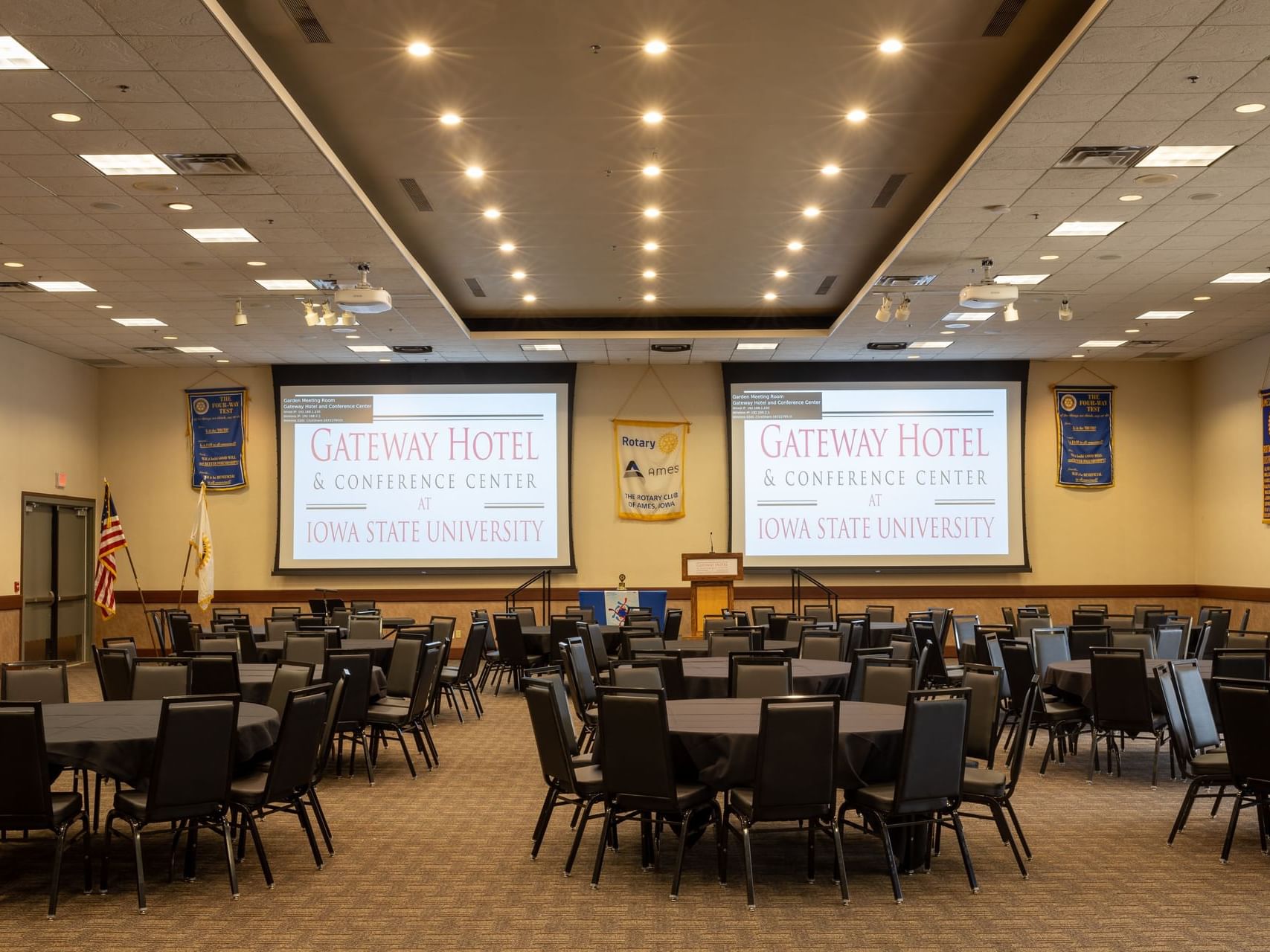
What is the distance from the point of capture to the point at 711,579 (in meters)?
16.1

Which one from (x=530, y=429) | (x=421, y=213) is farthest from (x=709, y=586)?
(x=421, y=213)

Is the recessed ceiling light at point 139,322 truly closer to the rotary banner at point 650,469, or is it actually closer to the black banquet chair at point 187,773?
the rotary banner at point 650,469

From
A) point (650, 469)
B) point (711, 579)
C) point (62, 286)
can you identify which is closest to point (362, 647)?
point (62, 286)

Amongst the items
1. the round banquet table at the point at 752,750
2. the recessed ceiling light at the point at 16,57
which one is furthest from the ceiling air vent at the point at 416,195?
the round banquet table at the point at 752,750

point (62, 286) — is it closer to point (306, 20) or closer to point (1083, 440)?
point (306, 20)

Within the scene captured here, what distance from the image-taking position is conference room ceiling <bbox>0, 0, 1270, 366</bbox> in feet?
23.9

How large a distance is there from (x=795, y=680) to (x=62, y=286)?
9.13m

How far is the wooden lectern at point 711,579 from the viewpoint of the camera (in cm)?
1605

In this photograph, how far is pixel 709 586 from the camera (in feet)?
53.5

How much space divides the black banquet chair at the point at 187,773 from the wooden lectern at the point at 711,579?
10367mm

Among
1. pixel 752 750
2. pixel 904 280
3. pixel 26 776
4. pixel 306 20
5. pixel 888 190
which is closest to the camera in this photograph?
pixel 26 776

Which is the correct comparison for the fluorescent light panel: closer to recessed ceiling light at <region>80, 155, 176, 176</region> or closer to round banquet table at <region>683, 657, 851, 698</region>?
recessed ceiling light at <region>80, 155, 176, 176</region>

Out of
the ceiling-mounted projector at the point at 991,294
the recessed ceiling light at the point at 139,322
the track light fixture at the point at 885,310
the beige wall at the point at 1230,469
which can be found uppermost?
the recessed ceiling light at the point at 139,322

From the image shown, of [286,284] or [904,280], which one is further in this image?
[286,284]
